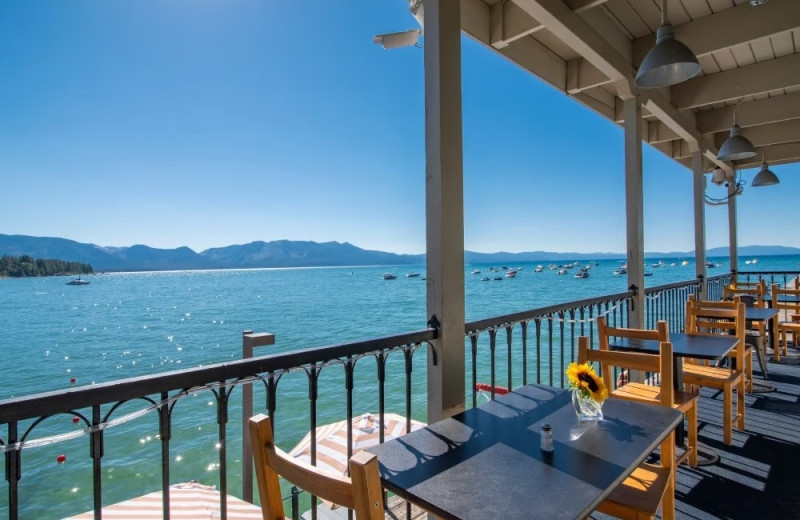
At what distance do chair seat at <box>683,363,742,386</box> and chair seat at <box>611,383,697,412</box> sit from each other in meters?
0.57

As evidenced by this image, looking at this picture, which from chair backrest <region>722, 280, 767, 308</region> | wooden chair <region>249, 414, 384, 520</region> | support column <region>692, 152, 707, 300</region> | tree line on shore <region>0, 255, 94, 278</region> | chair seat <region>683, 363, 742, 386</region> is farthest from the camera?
tree line on shore <region>0, 255, 94, 278</region>

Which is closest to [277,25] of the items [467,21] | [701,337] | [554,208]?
[467,21]

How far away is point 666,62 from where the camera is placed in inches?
92.7

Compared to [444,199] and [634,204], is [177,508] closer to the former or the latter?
[444,199]

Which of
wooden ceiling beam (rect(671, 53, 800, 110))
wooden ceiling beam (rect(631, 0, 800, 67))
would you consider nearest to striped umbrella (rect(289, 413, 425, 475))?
wooden ceiling beam (rect(631, 0, 800, 67))

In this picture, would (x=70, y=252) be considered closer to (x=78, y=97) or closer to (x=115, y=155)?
(x=115, y=155)

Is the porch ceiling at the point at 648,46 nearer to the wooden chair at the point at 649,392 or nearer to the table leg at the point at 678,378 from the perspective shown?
the wooden chair at the point at 649,392

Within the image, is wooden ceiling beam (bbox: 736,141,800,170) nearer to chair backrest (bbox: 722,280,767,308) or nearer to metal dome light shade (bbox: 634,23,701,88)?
chair backrest (bbox: 722,280,767,308)

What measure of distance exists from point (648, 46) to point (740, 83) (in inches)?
52.9

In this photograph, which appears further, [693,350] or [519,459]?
[693,350]

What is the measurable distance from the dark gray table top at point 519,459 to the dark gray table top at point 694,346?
1.25 metres

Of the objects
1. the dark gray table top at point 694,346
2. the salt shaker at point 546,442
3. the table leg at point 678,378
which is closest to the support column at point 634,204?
the dark gray table top at point 694,346

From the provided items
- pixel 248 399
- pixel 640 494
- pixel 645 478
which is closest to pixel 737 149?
pixel 645 478

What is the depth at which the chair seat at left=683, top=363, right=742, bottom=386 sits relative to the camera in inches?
110
